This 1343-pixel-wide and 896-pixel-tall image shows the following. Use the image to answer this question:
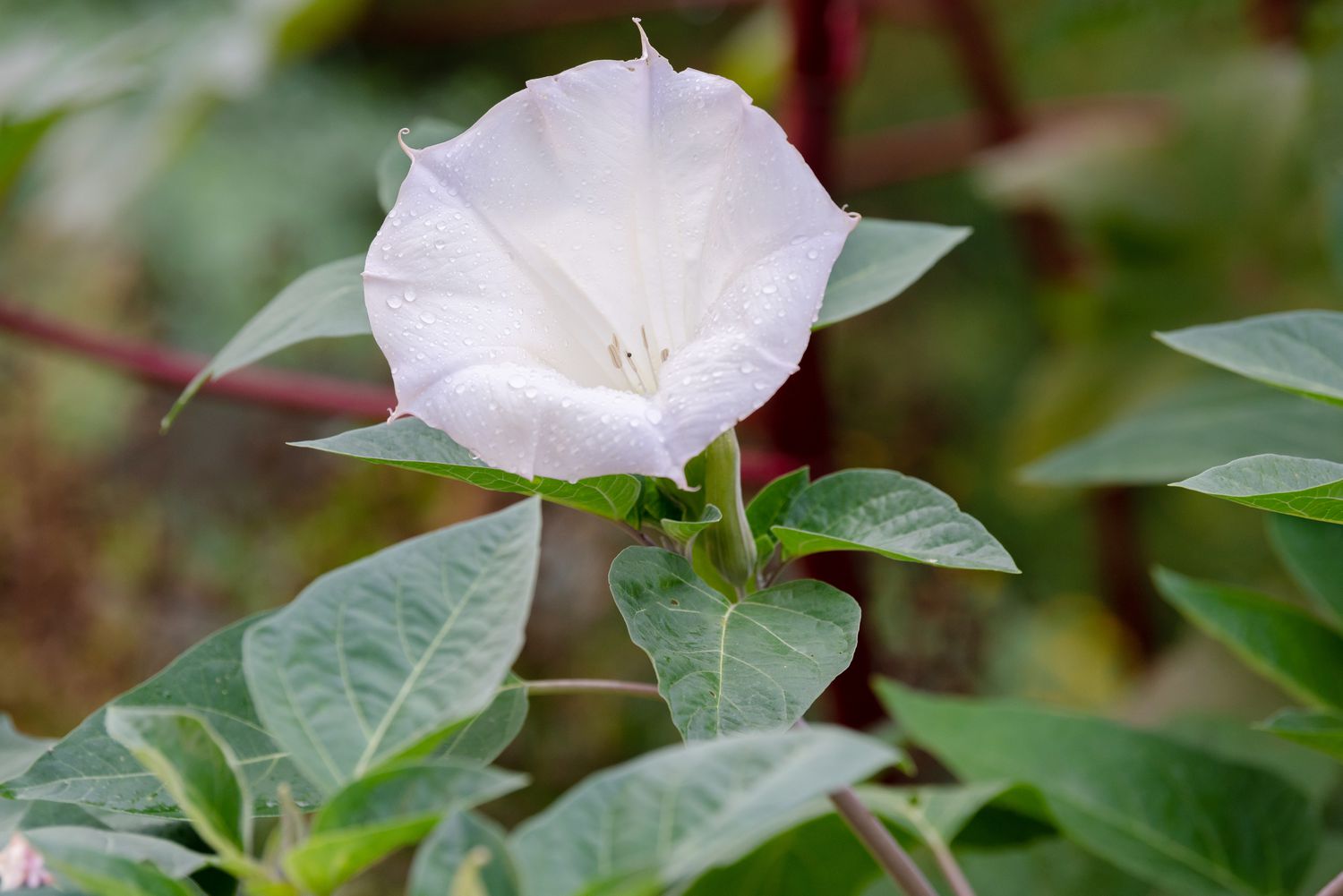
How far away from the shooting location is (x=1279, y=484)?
0.31m

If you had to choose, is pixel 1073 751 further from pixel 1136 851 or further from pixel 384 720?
pixel 384 720

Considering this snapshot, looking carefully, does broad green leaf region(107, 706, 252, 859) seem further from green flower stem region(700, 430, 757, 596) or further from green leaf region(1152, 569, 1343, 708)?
green leaf region(1152, 569, 1343, 708)

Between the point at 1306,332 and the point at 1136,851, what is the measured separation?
9.9 inches

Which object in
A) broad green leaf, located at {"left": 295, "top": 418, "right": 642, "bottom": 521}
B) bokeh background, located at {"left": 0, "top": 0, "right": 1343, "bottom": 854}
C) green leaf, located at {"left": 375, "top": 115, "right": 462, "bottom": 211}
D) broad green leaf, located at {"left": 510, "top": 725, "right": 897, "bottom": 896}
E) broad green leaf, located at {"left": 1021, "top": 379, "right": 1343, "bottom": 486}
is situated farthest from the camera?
bokeh background, located at {"left": 0, "top": 0, "right": 1343, "bottom": 854}

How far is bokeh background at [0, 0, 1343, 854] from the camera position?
0.96 meters

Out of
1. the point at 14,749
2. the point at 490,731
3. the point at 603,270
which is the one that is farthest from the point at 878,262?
the point at 14,749

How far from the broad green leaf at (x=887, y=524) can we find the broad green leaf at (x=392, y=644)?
0.29ft

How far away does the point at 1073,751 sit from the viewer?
546 mm

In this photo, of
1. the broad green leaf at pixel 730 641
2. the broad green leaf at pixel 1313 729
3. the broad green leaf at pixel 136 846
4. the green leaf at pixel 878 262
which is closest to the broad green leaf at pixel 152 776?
the broad green leaf at pixel 136 846

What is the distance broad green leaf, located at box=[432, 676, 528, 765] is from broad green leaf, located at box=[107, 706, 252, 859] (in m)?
0.07

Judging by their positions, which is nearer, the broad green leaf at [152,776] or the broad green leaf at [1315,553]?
the broad green leaf at [152,776]

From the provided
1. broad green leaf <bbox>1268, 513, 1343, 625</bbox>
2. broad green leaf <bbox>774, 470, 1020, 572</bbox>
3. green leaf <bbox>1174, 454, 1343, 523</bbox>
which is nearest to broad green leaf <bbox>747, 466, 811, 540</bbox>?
broad green leaf <bbox>774, 470, 1020, 572</bbox>

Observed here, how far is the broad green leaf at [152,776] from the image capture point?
1.04ft

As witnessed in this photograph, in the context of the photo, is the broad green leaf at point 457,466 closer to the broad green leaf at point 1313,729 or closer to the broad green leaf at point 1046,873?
the broad green leaf at point 1313,729
